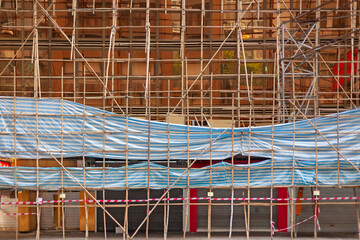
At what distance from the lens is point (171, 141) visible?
18.5 metres

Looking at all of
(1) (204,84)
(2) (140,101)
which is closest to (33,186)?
(2) (140,101)

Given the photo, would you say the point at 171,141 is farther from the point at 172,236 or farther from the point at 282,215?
the point at 282,215

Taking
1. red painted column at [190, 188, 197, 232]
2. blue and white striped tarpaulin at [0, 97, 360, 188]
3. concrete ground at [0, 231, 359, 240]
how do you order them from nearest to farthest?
blue and white striped tarpaulin at [0, 97, 360, 188]
concrete ground at [0, 231, 359, 240]
red painted column at [190, 188, 197, 232]

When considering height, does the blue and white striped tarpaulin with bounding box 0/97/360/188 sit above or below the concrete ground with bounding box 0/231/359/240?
above

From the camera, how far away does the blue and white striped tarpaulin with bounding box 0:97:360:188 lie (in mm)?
18234

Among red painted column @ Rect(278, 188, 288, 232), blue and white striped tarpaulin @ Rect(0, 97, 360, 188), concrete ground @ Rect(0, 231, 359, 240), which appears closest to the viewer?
blue and white striped tarpaulin @ Rect(0, 97, 360, 188)

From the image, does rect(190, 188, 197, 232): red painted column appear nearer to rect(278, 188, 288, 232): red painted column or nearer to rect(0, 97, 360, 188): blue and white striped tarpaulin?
rect(0, 97, 360, 188): blue and white striped tarpaulin

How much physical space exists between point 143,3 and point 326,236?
12159 millimetres

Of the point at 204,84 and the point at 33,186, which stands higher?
the point at 204,84

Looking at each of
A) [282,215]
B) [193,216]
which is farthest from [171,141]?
[282,215]

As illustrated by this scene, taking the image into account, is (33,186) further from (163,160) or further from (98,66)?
(98,66)

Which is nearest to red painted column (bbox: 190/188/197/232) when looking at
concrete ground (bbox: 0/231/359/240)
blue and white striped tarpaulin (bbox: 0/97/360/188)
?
concrete ground (bbox: 0/231/359/240)

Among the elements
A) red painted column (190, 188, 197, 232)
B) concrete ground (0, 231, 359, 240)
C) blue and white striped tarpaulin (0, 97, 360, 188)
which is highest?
blue and white striped tarpaulin (0, 97, 360, 188)

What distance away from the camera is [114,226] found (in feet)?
68.4
